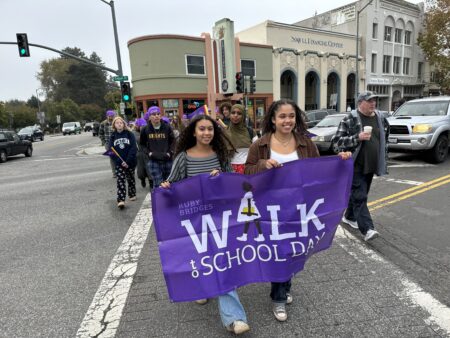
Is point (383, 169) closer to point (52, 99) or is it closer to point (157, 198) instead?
point (157, 198)

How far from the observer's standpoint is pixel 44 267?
13.1ft

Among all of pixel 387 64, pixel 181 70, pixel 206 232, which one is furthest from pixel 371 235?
pixel 387 64

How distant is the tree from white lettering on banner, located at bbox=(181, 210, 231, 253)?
40.5m

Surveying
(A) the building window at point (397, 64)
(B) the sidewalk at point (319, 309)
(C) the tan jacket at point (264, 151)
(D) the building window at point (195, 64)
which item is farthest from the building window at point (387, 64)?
(C) the tan jacket at point (264, 151)

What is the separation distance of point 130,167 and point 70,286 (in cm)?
349

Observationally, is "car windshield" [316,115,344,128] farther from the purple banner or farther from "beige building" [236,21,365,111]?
"beige building" [236,21,365,111]

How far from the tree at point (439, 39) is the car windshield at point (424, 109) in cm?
3042

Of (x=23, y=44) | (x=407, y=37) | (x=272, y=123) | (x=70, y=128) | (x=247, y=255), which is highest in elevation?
(x=407, y=37)

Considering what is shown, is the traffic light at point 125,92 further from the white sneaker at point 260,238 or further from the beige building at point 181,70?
the white sneaker at point 260,238

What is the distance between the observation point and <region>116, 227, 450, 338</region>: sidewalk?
2.59m

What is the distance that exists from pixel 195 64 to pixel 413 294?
23750mm

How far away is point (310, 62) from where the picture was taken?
31.3 m

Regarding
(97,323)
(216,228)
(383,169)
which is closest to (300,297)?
(216,228)

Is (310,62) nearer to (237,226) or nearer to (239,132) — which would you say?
(239,132)
